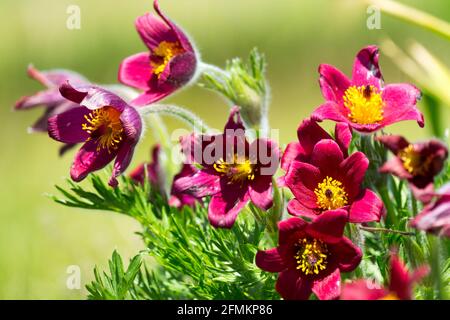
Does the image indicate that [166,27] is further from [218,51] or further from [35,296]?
[218,51]

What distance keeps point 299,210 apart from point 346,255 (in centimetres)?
6

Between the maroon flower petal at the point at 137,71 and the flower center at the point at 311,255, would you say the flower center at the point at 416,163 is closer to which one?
the flower center at the point at 311,255

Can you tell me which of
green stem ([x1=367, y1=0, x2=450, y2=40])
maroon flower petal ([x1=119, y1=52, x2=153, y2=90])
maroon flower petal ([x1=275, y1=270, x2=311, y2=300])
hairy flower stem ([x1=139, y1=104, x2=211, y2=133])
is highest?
green stem ([x1=367, y1=0, x2=450, y2=40])

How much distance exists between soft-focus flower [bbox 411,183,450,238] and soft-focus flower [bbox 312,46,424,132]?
0.13m

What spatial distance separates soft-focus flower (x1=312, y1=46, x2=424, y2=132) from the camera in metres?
0.77

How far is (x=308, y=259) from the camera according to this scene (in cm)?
72

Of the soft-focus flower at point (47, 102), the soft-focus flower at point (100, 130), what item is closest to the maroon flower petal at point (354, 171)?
the soft-focus flower at point (100, 130)

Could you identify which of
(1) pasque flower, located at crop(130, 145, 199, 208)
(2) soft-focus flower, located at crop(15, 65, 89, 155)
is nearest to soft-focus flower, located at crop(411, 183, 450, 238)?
(1) pasque flower, located at crop(130, 145, 199, 208)

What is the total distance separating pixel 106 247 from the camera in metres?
1.66

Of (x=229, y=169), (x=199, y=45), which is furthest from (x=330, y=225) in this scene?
(x=199, y=45)

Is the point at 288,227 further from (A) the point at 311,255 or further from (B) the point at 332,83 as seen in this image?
(B) the point at 332,83

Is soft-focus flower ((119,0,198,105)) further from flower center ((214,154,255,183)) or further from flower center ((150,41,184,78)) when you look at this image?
flower center ((214,154,255,183))

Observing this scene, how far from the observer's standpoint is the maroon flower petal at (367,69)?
839 millimetres
